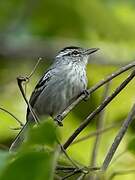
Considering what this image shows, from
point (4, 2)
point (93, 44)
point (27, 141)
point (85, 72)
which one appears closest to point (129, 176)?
point (85, 72)

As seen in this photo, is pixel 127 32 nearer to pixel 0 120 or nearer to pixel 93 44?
pixel 93 44

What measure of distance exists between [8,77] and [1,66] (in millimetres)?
129

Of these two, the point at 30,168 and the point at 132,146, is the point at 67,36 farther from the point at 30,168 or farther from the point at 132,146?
the point at 30,168

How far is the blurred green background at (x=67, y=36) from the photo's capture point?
16.8ft

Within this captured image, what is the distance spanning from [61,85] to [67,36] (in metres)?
0.77

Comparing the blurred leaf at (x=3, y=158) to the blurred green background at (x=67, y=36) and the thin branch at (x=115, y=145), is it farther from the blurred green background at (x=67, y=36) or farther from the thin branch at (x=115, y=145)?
the blurred green background at (x=67, y=36)

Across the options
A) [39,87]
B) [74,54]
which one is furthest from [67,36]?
[39,87]

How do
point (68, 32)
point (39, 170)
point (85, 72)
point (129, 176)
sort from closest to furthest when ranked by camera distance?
1. point (39, 170)
2. point (129, 176)
3. point (85, 72)
4. point (68, 32)

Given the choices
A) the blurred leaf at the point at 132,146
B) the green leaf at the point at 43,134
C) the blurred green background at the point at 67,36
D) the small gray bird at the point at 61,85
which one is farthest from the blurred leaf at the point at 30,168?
the blurred green background at the point at 67,36

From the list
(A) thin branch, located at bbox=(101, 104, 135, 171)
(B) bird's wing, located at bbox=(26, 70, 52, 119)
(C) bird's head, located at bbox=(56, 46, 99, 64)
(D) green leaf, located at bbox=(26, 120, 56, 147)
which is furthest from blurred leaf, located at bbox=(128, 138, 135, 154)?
(C) bird's head, located at bbox=(56, 46, 99, 64)

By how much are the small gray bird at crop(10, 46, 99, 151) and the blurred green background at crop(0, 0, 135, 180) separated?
10 centimetres

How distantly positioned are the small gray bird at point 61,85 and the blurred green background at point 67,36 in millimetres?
101

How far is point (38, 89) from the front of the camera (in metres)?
5.31

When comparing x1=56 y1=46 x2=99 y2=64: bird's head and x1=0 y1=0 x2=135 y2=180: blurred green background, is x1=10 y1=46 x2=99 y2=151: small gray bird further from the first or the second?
x1=0 y1=0 x2=135 y2=180: blurred green background
